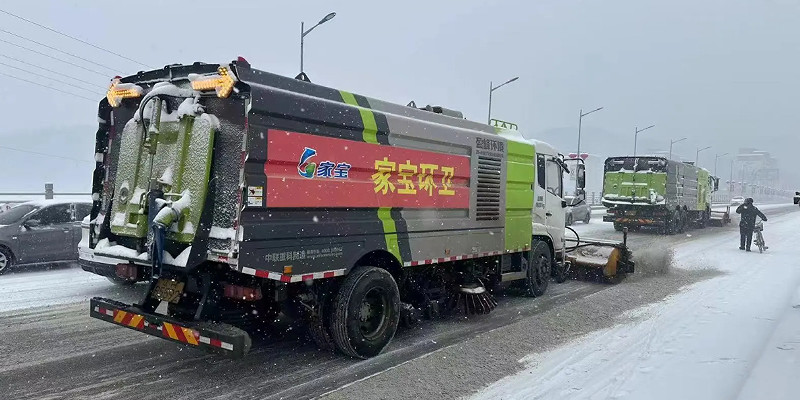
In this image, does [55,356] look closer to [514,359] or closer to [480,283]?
[514,359]

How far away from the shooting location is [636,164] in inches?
910

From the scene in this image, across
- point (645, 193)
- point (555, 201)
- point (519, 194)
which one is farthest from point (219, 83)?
point (645, 193)

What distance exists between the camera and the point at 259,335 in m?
6.43

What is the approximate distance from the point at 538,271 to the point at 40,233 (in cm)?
885

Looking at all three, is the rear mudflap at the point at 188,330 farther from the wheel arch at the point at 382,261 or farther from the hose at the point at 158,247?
the wheel arch at the point at 382,261

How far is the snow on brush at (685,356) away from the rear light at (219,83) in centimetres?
323

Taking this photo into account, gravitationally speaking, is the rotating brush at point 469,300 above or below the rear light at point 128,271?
below

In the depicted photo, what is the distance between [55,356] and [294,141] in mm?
3201

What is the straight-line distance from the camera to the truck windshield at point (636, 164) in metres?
22.5

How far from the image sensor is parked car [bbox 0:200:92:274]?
10.2 meters

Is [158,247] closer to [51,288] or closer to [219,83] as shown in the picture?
[219,83]

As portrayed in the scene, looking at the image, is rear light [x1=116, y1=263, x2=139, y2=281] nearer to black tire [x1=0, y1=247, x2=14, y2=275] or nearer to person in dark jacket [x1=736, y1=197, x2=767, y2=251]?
black tire [x1=0, y1=247, x2=14, y2=275]

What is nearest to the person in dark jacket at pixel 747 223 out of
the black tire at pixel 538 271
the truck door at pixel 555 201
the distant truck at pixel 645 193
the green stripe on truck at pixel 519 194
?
the distant truck at pixel 645 193

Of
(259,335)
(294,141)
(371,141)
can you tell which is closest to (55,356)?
(259,335)
